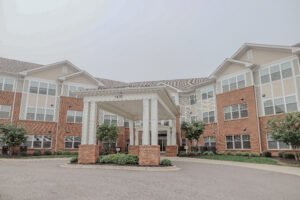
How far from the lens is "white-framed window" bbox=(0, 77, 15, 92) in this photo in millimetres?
23031

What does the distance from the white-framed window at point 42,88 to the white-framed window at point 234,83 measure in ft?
68.2

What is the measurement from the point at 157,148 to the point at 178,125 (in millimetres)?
16955

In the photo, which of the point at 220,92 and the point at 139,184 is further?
the point at 220,92

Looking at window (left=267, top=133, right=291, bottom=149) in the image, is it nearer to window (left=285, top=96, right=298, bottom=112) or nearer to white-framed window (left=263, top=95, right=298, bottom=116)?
white-framed window (left=263, top=95, right=298, bottom=116)

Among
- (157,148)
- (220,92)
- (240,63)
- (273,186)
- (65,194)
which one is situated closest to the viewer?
(65,194)

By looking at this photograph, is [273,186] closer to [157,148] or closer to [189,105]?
[157,148]

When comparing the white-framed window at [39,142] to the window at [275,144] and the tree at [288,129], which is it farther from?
the window at [275,144]

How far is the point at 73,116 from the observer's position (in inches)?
1025

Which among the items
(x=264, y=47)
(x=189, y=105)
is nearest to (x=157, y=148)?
(x=264, y=47)

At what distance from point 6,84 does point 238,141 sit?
2661cm

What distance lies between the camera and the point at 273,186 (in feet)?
Answer: 23.1

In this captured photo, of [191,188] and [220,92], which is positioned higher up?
[220,92]

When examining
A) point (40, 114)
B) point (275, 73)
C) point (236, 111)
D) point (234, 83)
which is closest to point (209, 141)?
point (236, 111)

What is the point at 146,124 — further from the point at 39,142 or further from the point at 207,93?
the point at 39,142
